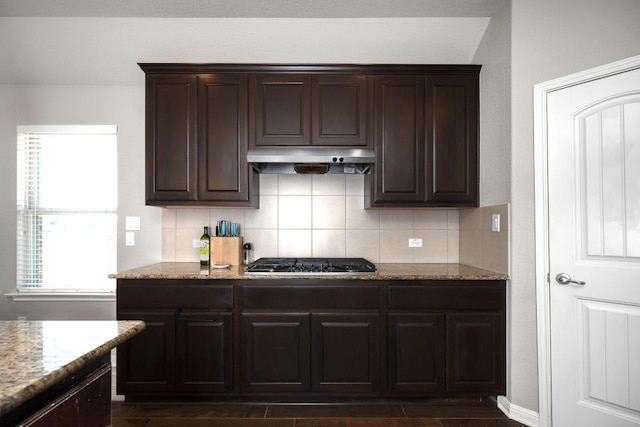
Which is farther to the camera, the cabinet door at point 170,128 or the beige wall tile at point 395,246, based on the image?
the beige wall tile at point 395,246

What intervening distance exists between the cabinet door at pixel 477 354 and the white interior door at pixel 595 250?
0.33 metres

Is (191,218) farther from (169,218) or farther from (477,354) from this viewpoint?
(477,354)

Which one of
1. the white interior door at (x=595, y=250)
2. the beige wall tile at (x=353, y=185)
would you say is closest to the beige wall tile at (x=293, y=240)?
the beige wall tile at (x=353, y=185)

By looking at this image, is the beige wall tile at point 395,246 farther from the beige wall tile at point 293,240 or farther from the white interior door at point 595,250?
the white interior door at point 595,250

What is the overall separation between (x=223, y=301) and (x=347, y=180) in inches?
56.9

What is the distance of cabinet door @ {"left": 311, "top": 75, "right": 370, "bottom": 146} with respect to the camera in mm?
2883

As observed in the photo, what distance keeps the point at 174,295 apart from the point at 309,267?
0.95 metres

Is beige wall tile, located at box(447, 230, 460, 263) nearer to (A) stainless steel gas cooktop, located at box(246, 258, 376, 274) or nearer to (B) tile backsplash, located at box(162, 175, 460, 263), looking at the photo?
(B) tile backsplash, located at box(162, 175, 460, 263)

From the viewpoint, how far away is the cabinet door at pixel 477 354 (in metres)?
2.55

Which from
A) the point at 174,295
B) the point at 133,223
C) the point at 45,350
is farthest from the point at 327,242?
the point at 45,350

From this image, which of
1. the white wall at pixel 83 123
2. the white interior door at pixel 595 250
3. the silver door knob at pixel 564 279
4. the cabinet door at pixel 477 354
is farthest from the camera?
the white wall at pixel 83 123

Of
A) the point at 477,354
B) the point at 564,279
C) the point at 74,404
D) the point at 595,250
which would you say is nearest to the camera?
the point at 74,404

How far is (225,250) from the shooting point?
306cm

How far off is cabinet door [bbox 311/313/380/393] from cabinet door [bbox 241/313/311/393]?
0.07 metres
